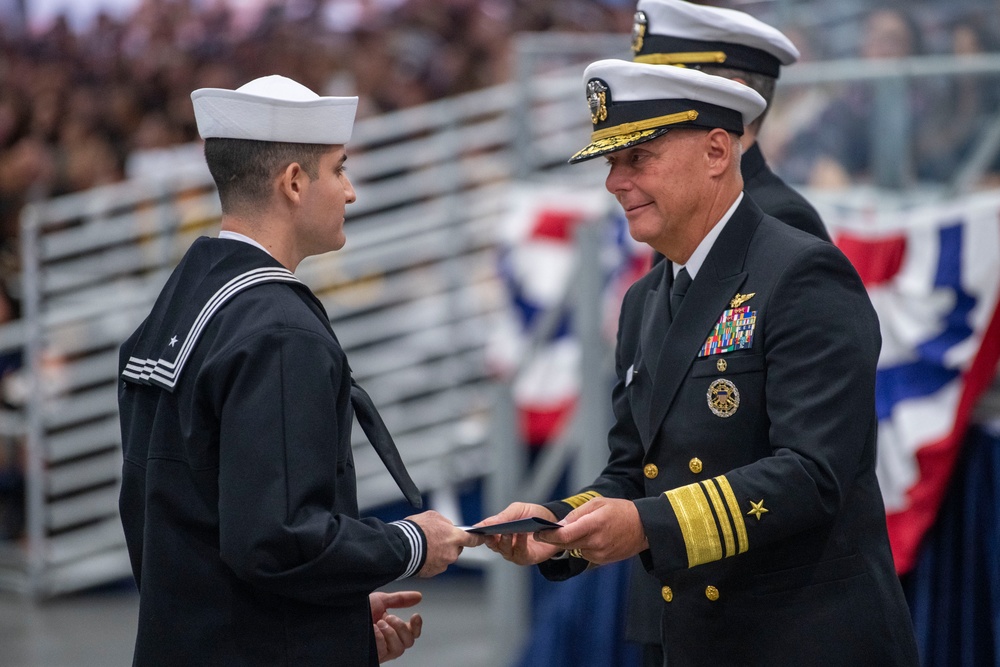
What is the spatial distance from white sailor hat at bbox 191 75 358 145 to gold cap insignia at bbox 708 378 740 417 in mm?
774

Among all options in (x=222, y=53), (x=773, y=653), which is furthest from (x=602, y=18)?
(x=773, y=653)

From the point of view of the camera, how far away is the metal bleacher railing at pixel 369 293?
685cm

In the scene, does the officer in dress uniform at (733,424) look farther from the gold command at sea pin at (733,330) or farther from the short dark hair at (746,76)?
the short dark hair at (746,76)

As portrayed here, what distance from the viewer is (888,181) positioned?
4.62m

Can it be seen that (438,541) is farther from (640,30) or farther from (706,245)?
→ (640,30)

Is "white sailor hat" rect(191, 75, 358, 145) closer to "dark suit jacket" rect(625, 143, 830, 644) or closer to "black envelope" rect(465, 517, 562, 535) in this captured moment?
"black envelope" rect(465, 517, 562, 535)

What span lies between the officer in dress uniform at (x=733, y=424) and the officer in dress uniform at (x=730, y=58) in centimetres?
38

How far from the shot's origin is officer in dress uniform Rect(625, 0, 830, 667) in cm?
281

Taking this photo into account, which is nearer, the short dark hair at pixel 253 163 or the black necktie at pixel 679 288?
the short dark hair at pixel 253 163

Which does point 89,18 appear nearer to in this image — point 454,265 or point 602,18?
point 602,18

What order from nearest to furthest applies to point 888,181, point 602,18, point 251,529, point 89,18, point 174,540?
point 251,529 → point 174,540 → point 888,181 → point 602,18 → point 89,18

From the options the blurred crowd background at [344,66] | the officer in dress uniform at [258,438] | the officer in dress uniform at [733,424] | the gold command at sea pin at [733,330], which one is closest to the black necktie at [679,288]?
the officer in dress uniform at [733,424]

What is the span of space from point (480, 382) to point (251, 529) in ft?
17.2

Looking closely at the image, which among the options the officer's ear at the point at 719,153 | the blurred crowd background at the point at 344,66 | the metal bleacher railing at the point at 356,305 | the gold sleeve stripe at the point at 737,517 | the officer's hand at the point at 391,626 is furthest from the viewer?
the metal bleacher railing at the point at 356,305
